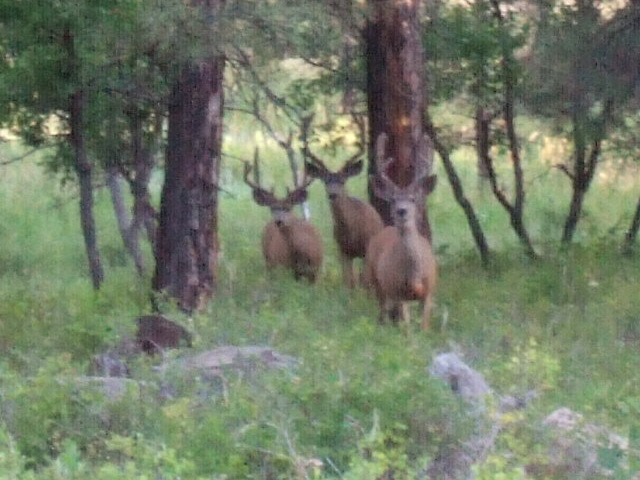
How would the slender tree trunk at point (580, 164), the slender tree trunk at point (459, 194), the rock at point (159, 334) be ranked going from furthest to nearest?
the slender tree trunk at point (459, 194) → the slender tree trunk at point (580, 164) → the rock at point (159, 334)

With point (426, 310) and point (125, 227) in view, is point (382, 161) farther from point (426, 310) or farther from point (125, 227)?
point (125, 227)

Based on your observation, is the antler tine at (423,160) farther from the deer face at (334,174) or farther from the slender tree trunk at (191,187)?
the slender tree trunk at (191,187)

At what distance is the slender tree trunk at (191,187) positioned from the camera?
11.3 meters

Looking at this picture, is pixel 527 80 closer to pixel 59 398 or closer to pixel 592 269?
pixel 592 269

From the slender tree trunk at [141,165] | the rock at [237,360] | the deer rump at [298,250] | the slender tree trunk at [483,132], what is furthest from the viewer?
the slender tree trunk at [483,132]

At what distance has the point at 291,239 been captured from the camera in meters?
14.5

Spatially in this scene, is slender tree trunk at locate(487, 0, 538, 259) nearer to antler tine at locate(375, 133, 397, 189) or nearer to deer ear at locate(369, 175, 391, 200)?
antler tine at locate(375, 133, 397, 189)

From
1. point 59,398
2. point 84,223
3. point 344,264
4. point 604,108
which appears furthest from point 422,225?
point 59,398

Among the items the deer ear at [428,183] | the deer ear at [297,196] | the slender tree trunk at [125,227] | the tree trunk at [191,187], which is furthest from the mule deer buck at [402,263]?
the slender tree trunk at [125,227]

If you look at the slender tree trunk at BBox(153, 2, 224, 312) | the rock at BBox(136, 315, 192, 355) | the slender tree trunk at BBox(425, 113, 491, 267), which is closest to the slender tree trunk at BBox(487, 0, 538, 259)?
the slender tree trunk at BBox(425, 113, 491, 267)

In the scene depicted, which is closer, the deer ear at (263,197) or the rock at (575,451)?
the rock at (575,451)

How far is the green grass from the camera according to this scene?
6.76 meters

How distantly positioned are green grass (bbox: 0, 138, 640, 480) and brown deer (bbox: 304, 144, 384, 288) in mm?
377

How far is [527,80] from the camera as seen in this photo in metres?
14.3
